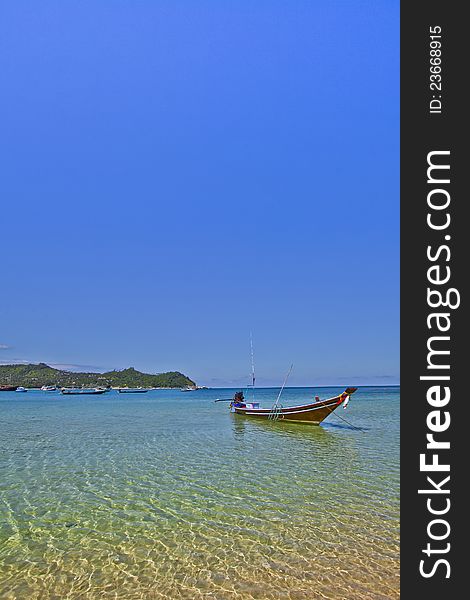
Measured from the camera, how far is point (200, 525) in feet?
32.3

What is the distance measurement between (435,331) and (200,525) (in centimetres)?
793

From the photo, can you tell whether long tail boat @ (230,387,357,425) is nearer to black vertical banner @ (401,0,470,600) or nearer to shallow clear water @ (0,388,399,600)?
shallow clear water @ (0,388,399,600)

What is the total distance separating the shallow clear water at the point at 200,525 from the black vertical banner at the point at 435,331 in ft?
9.07

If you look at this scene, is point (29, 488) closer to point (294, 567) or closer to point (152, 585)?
point (152, 585)

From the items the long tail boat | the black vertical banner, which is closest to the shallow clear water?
Result: the black vertical banner

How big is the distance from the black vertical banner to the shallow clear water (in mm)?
2765

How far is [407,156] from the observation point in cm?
464

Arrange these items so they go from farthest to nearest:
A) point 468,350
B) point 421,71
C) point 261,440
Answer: point 261,440
point 421,71
point 468,350

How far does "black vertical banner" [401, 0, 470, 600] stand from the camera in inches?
172

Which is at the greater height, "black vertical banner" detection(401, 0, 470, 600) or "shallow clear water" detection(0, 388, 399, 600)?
"black vertical banner" detection(401, 0, 470, 600)

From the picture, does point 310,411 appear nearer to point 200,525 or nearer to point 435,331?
point 200,525

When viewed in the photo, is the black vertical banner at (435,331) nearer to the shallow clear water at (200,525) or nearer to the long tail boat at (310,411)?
the shallow clear water at (200,525)

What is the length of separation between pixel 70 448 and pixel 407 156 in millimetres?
23658

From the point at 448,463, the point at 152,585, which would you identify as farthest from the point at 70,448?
the point at 448,463
